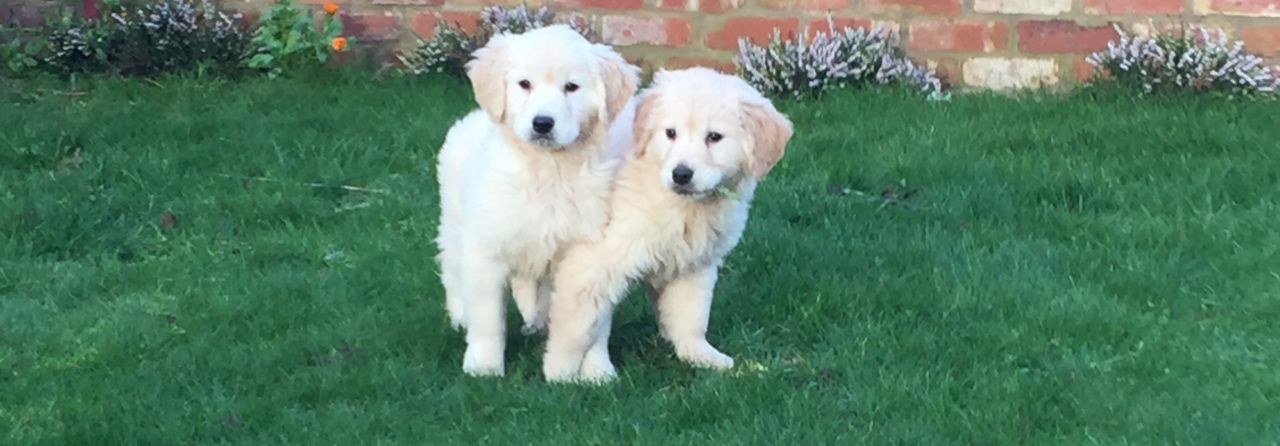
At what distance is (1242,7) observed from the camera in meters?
7.43

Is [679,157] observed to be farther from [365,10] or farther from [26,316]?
[365,10]

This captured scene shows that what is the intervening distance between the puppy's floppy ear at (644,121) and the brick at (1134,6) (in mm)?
4207

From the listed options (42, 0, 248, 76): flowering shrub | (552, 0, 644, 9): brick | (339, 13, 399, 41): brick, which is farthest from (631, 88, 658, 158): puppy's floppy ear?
→ (339, 13, 399, 41): brick

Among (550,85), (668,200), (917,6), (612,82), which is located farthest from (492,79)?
(917,6)

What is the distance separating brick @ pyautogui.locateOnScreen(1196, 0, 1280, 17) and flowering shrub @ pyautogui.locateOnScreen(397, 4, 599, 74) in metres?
3.04

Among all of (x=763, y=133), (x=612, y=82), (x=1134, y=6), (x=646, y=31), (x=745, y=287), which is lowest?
(x=745, y=287)

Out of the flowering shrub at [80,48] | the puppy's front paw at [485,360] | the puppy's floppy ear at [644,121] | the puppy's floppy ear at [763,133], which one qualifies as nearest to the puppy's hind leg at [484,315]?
the puppy's front paw at [485,360]

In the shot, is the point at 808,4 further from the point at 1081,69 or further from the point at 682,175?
the point at 682,175

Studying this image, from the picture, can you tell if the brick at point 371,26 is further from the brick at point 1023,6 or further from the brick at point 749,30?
the brick at point 1023,6

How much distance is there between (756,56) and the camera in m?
7.56

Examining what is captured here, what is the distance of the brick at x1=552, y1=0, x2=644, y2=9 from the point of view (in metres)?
8.05

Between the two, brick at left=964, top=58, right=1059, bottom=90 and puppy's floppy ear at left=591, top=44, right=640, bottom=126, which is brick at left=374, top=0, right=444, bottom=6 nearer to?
brick at left=964, top=58, right=1059, bottom=90

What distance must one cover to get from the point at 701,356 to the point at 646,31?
4032 millimetres

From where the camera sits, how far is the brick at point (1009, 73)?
25.3 feet
